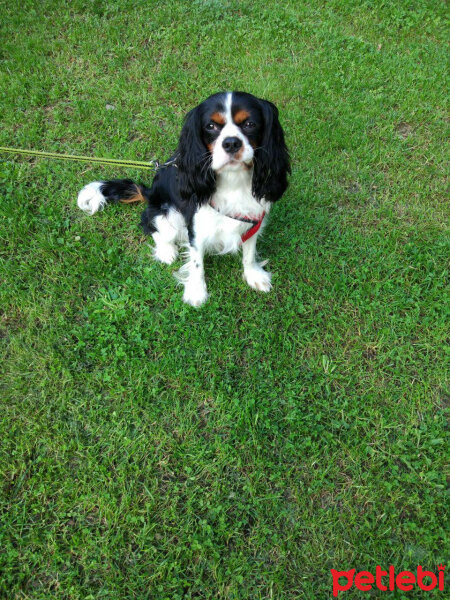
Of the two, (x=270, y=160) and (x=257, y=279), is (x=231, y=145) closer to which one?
(x=270, y=160)

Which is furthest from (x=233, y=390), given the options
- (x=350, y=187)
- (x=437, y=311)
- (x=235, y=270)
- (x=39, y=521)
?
(x=350, y=187)

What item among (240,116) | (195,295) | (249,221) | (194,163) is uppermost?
(240,116)

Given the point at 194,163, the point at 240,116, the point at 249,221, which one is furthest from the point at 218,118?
the point at 249,221

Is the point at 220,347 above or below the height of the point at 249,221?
below

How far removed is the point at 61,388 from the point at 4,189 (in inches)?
75.0

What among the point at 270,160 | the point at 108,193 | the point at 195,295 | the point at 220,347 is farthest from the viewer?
the point at 108,193

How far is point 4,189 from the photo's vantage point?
3.47m

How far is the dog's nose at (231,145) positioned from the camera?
215 cm

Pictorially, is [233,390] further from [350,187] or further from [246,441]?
[350,187]

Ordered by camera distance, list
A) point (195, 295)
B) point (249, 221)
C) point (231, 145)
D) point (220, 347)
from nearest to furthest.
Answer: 1. point (231, 145)
2. point (249, 221)
3. point (220, 347)
4. point (195, 295)

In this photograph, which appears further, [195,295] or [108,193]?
[108,193]

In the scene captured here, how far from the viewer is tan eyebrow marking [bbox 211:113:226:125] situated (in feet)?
7.21

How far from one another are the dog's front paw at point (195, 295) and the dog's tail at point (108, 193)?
0.81 m

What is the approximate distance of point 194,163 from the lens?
2.37 m
